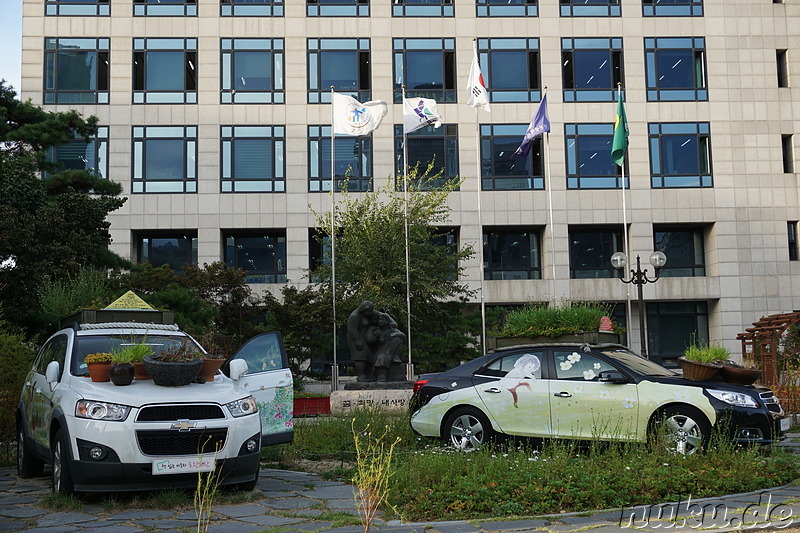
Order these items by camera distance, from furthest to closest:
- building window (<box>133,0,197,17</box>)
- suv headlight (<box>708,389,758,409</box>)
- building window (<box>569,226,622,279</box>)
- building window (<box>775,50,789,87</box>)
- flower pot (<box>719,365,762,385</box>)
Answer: building window (<box>775,50,789,87</box>), building window (<box>569,226,622,279</box>), building window (<box>133,0,197,17</box>), flower pot (<box>719,365,762,385</box>), suv headlight (<box>708,389,758,409</box>)

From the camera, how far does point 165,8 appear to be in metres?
37.1

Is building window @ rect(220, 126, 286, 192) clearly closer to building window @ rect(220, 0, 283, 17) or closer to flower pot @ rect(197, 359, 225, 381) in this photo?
building window @ rect(220, 0, 283, 17)

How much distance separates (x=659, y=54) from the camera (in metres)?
38.2

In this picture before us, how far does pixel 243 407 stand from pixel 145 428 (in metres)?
1.03

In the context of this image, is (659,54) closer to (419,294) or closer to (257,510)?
(419,294)

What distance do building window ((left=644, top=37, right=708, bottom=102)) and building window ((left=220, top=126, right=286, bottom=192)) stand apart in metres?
17.3

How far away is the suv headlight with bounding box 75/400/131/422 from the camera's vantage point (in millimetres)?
7633

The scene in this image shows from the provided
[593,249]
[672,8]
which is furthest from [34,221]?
[672,8]

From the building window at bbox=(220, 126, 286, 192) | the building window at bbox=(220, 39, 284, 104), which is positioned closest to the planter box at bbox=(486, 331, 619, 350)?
the building window at bbox=(220, 126, 286, 192)

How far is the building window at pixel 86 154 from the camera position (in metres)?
36.2

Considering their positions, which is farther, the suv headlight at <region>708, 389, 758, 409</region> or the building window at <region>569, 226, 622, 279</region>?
the building window at <region>569, 226, 622, 279</region>

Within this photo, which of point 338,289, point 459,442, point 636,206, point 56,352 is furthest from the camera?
point 636,206

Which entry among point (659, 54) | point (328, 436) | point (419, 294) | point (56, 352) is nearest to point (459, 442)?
point (328, 436)

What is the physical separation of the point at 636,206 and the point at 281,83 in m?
17.2
